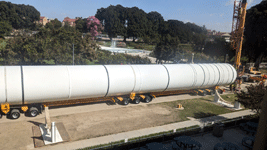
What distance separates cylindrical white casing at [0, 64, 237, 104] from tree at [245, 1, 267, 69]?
26.5 m

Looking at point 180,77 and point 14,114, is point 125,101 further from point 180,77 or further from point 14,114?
point 14,114

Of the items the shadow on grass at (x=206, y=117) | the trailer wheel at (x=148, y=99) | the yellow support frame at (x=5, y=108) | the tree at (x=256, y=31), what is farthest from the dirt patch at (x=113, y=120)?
the tree at (x=256, y=31)

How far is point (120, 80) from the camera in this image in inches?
723

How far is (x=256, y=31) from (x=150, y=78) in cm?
3504

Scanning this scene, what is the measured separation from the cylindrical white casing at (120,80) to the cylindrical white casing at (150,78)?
60cm

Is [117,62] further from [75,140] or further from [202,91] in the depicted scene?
[75,140]

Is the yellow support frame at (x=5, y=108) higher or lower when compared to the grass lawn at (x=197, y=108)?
higher

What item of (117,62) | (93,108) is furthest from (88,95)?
(117,62)

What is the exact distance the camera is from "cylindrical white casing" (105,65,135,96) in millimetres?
18052

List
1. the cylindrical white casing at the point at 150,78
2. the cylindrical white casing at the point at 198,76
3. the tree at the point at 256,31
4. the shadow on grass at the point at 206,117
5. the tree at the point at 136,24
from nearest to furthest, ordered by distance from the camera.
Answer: the shadow on grass at the point at 206,117
the cylindrical white casing at the point at 150,78
the cylindrical white casing at the point at 198,76
the tree at the point at 256,31
the tree at the point at 136,24

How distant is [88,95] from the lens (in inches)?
681

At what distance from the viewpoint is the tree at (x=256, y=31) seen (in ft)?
141

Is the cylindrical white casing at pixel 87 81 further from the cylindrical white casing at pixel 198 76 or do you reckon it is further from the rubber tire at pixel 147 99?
the cylindrical white casing at pixel 198 76

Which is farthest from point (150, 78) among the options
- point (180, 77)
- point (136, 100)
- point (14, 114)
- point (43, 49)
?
point (43, 49)
